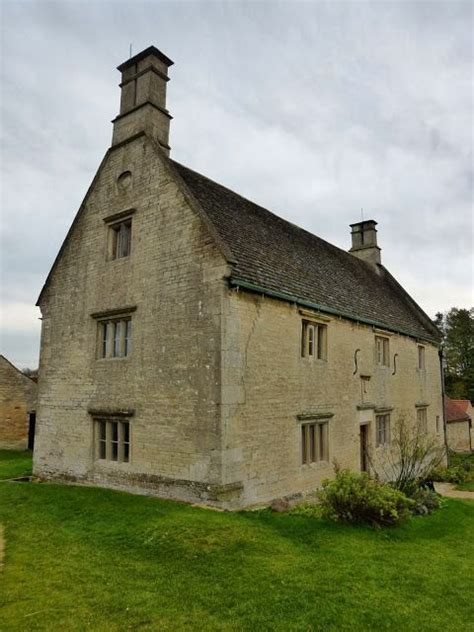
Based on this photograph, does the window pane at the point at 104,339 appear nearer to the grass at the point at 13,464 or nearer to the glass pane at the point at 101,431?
the glass pane at the point at 101,431

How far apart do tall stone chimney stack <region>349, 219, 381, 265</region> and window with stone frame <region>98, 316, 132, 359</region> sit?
1852 cm

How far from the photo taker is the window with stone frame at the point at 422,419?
2355 centimetres

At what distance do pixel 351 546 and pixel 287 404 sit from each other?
16.0 feet

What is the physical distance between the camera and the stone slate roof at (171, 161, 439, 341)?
1376cm

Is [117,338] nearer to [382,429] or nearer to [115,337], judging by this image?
[115,337]

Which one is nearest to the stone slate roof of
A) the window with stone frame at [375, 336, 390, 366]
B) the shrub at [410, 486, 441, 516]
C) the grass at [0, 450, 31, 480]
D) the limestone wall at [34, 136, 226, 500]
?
the window with stone frame at [375, 336, 390, 366]

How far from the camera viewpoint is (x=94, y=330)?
49.6ft

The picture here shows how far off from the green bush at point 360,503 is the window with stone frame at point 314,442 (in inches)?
132

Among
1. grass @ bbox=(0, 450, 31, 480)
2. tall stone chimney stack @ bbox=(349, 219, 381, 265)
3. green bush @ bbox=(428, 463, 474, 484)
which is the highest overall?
tall stone chimney stack @ bbox=(349, 219, 381, 265)

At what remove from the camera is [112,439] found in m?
14.1

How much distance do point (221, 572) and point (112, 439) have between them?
7.39 meters

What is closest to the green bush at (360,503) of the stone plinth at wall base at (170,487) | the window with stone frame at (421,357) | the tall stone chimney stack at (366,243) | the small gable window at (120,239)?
the stone plinth at wall base at (170,487)

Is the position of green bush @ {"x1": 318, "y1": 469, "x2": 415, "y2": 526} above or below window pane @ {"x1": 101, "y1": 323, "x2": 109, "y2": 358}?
below

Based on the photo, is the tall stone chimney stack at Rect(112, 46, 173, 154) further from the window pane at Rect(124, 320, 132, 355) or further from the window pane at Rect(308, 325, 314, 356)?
the window pane at Rect(308, 325, 314, 356)
